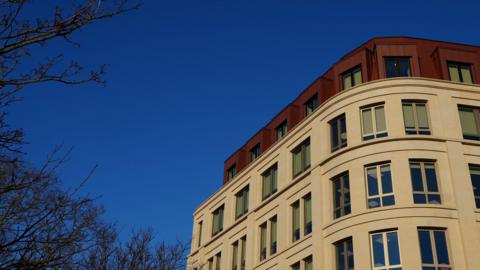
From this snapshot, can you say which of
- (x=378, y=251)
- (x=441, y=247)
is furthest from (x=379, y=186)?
(x=441, y=247)

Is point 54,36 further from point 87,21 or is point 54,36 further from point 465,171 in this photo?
point 465,171

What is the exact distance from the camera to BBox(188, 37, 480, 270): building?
26.8 metres

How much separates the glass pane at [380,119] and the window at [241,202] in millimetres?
12764

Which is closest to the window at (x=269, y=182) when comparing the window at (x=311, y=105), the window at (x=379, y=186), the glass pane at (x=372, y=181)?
the window at (x=311, y=105)

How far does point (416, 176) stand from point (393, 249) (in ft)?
13.0

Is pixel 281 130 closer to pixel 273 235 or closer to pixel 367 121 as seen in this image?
pixel 273 235

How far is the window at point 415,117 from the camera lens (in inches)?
1172

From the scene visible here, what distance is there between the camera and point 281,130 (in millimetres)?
38781

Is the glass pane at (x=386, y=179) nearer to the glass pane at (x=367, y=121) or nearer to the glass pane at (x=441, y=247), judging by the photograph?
the glass pane at (x=367, y=121)

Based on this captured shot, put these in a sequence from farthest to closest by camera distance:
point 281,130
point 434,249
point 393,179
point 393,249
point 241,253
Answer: point 281,130, point 241,253, point 393,179, point 393,249, point 434,249

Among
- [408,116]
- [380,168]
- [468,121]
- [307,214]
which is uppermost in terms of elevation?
[468,121]

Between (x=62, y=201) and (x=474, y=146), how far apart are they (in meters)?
23.6

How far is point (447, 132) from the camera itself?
29.6 m

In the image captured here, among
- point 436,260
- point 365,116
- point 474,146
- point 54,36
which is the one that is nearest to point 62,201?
point 54,36
